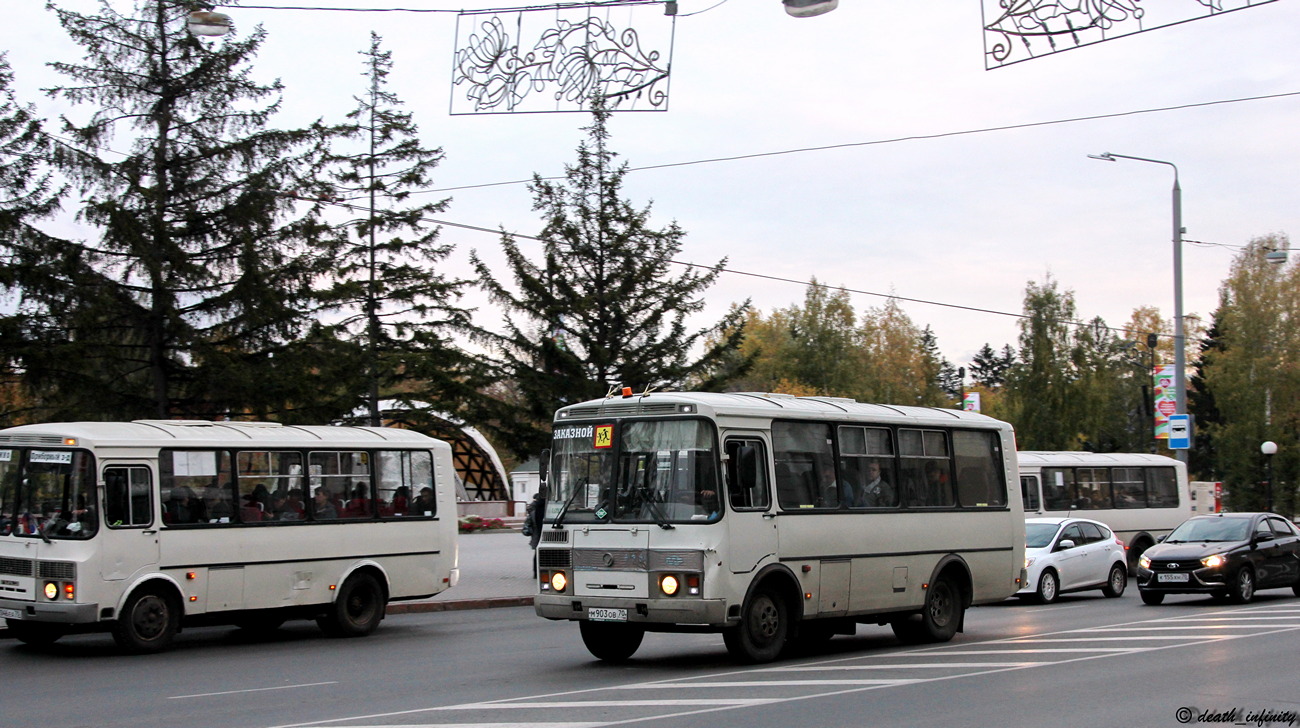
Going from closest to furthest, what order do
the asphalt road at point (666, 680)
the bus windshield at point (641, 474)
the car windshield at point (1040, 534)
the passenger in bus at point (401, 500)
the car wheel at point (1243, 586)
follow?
Result: the asphalt road at point (666, 680) → the bus windshield at point (641, 474) → the passenger in bus at point (401, 500) → the car wheel at point (1243, 586) → the car windshield at point (1040, 534)

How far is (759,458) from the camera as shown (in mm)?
13836

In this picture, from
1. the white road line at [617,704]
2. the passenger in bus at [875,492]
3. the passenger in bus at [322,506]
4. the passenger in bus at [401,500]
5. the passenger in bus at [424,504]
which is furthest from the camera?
the passenger in bus at [424,504]

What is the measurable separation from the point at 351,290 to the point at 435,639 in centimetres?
1222

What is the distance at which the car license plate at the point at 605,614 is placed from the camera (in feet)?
42.9

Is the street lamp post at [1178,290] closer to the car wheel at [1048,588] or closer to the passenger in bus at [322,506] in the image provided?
the car wheel at [1048,588]

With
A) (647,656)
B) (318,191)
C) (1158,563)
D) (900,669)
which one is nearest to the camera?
(900,669)

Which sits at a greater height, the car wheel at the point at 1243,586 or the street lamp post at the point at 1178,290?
the street lamp post at the point at 1178,290

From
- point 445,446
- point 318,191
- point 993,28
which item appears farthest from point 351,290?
point 993,28

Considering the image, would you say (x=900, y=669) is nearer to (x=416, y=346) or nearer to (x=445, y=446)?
(x=445, y=446)

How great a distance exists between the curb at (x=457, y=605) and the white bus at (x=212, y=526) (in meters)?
2.55

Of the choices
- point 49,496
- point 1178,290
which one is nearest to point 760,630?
point 49,496

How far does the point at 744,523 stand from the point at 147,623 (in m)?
7.44

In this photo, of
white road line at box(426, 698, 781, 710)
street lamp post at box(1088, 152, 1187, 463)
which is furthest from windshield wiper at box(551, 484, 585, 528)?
street lamp post at box(1088, 152, 1187, 463)

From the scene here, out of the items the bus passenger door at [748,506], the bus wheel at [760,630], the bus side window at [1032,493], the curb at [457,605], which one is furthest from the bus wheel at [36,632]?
the bus side window at [1032,493]
